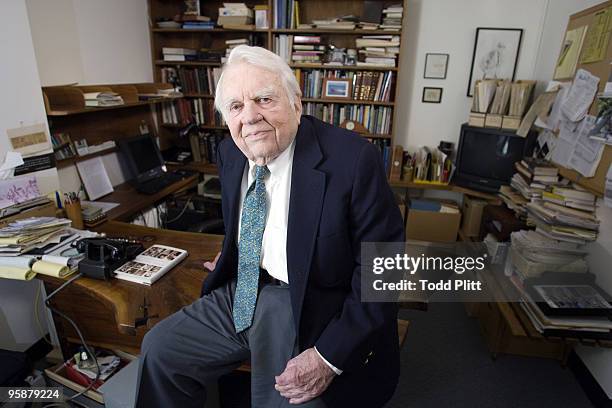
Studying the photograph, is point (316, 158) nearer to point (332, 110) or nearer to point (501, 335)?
point (501, 335)

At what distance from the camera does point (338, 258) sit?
3.39ft

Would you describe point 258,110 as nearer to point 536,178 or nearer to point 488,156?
point 536,178

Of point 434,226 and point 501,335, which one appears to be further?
point 434,226

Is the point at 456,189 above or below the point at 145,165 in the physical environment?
below

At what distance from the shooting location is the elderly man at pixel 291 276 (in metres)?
1.01

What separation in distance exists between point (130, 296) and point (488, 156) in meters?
2.78

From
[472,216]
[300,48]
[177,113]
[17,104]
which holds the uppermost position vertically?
[300,48]

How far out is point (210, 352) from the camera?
1151 mm

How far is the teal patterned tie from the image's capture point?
44.8 inches

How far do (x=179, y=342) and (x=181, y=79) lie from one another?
286 centimetres

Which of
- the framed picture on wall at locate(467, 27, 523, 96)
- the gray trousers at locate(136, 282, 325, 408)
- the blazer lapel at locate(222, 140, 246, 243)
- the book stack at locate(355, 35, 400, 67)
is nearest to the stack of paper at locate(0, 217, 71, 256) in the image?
the gray trousers at locate(136, 282, 325, 408)

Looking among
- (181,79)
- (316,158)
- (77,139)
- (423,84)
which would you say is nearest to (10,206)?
(77,139)

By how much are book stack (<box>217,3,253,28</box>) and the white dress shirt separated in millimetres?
2468

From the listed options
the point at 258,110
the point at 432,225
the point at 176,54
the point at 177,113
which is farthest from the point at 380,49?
the point at 258,110
